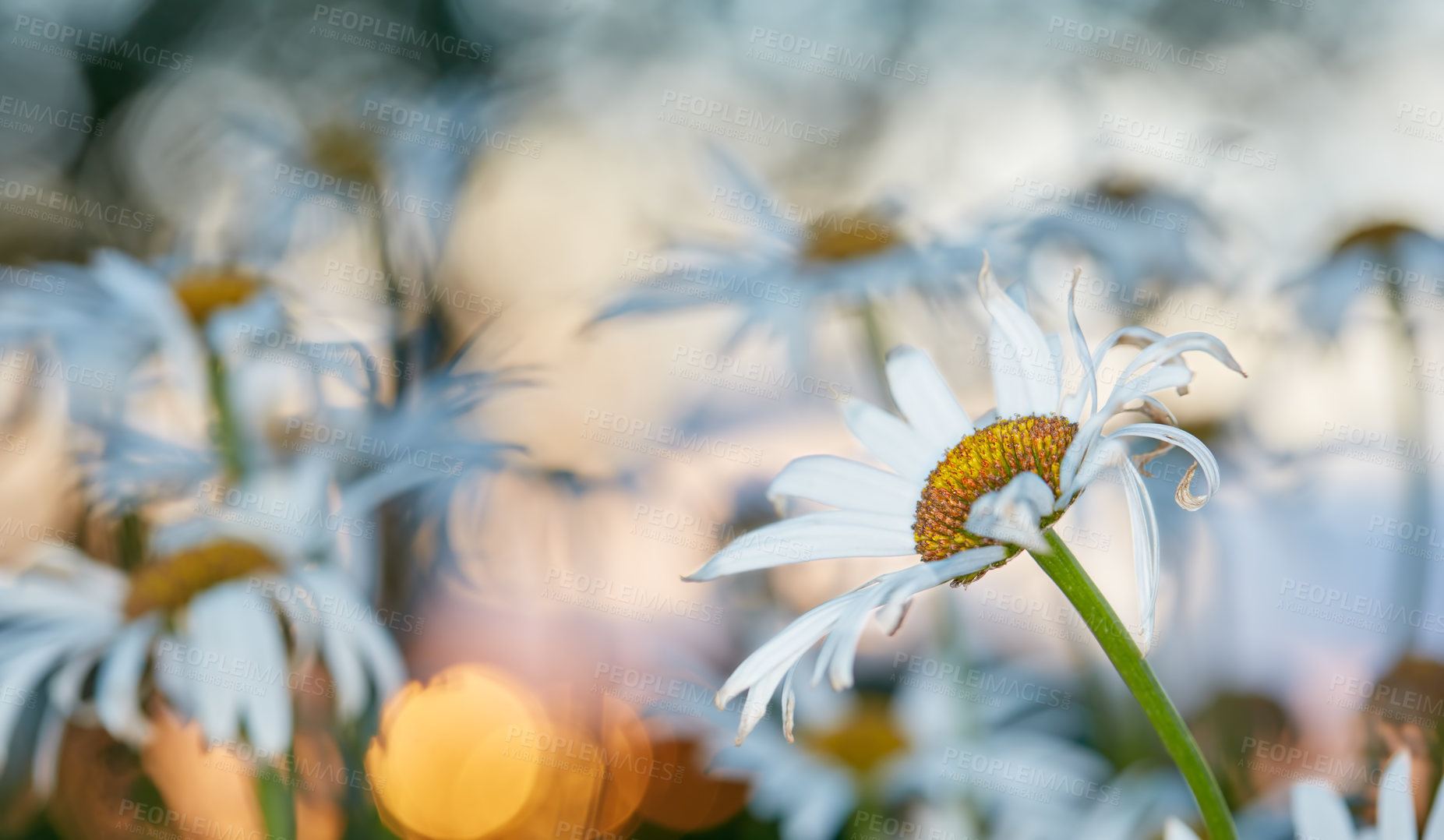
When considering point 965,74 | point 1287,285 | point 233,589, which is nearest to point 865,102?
point 965,74

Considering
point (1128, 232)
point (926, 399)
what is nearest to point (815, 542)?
point (926, 399)

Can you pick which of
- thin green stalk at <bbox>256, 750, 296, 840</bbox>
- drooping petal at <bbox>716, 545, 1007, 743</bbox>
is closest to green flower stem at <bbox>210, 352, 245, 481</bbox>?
thin green stalk at <bbox>256, 750, 296, 840</bbox>

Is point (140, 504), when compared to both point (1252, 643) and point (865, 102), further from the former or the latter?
point (865, 102)

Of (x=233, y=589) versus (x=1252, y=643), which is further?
(x=1252, y=643)

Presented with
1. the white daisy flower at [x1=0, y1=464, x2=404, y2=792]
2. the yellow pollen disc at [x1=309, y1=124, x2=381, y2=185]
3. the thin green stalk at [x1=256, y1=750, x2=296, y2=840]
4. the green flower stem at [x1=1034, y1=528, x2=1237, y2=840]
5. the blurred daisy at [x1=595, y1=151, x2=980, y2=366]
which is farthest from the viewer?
the yellow pollen disc at [x1=309, y1=124, x2=381, y2=185]

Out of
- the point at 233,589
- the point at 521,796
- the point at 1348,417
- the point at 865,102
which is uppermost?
the point at 1348,417

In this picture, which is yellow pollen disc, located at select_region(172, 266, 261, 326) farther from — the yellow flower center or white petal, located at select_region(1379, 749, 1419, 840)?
white petal, located at select_region(1379, 749, 1419, 840)

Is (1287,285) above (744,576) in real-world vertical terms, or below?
above

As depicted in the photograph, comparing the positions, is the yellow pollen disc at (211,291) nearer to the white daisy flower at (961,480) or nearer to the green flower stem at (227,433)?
the green flower stem at (227,433)
